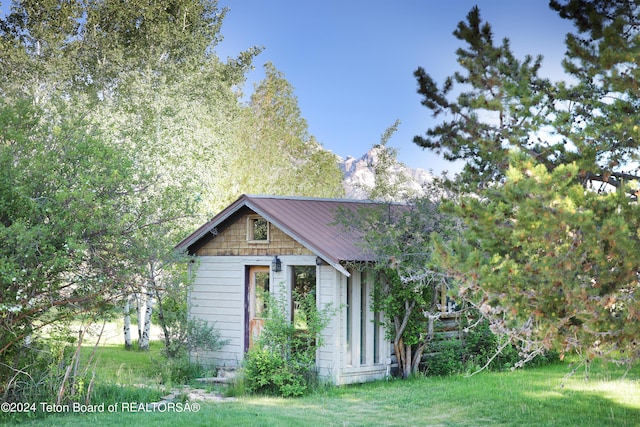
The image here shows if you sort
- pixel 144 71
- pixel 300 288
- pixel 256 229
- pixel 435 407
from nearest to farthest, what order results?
pixel 435 407
pixel 300 288
pixel 256 229
pixel 144 71

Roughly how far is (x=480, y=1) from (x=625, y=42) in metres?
2.08

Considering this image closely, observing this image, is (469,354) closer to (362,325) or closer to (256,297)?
(362,325)

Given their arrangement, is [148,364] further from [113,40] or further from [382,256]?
[113,40]

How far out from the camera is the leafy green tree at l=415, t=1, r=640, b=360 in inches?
239

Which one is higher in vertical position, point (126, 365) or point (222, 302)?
point (222, 302)

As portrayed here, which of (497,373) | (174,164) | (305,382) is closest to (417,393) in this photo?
(305,382)

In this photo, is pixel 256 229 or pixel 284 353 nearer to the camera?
pixel 284 353

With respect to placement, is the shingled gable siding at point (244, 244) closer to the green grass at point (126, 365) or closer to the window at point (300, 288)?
the window at point (300, 288)

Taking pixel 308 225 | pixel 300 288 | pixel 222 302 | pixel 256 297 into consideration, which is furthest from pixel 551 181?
pixel 222 302

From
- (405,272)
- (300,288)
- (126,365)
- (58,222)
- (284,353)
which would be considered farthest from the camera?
(126,365)

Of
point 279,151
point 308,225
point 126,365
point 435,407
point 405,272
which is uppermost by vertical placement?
point 279,151

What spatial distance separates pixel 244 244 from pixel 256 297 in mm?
1112

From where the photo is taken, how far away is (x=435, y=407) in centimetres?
1131

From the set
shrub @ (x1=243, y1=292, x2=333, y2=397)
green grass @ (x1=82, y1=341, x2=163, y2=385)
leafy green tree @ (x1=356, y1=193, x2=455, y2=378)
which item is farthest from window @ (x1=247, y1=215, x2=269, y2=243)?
green grass @ (x1=82, y1=341, x2=163, y2=385)
